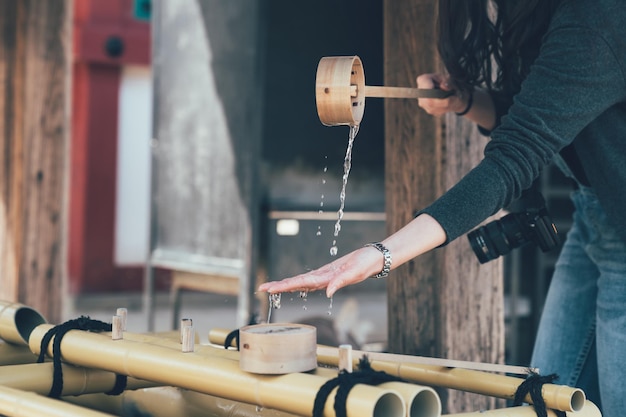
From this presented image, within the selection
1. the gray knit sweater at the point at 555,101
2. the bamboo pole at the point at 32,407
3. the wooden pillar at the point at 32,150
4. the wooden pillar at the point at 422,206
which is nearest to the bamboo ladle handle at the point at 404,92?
the gray knit sweater at the point at 555,101

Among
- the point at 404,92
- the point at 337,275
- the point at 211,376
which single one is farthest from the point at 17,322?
the point at 404,92

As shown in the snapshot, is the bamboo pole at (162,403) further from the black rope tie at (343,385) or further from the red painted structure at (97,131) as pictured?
the red painted structure at (97,131)

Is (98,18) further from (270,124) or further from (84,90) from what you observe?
(270,124)

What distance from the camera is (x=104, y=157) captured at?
881cm

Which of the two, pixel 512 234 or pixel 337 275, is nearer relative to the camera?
pixel 337 275

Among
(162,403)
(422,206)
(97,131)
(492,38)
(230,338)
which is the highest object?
(97,131)

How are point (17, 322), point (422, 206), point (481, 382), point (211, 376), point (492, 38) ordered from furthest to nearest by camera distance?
point (422, 206) → point (492, 38) → point (17, 322) → point (481, 382) → point (211, 376)

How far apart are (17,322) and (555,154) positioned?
42.9 inches

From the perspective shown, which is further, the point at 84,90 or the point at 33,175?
the point at 84,90

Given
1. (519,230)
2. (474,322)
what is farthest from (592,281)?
(474,322)

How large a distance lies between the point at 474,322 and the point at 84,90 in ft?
22.5

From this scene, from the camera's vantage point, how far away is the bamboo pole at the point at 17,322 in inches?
72.4

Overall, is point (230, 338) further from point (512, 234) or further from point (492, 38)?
point (492, 38)

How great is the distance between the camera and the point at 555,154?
5.51 feet
